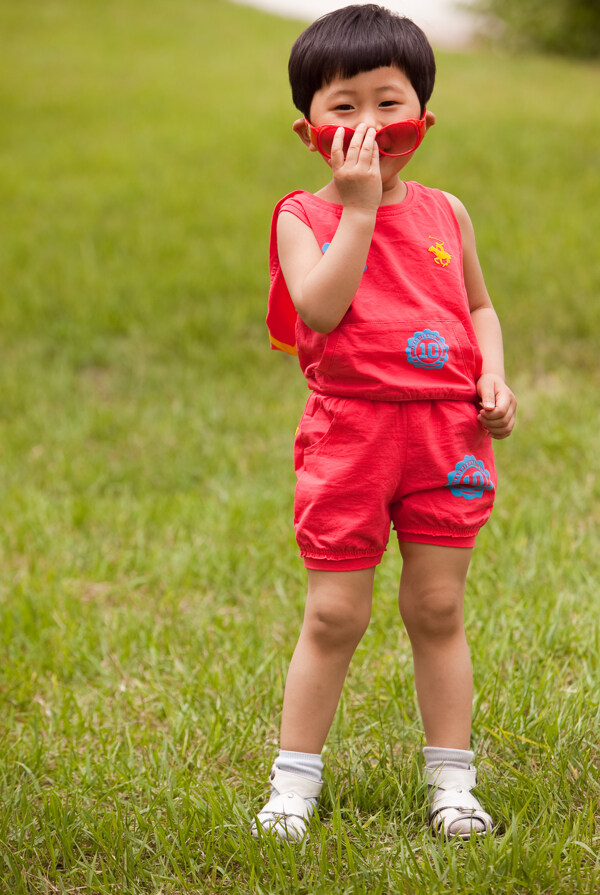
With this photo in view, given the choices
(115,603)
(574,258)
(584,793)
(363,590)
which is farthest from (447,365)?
(574,258)

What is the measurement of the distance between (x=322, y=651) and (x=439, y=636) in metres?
0.26

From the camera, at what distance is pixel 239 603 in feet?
11.0

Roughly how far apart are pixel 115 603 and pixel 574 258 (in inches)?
165

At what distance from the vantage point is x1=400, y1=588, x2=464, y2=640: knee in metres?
2.08

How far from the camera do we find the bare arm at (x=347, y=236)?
1.84m

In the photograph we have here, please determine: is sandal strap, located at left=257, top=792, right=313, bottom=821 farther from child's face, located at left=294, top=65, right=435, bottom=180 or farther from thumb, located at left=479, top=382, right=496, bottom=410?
child's face, located at left=294, top=65, right=435, bottom=180

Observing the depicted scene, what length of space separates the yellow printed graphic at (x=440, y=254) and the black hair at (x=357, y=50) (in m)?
0.27

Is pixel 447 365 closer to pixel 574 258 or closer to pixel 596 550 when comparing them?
pixel 596 550

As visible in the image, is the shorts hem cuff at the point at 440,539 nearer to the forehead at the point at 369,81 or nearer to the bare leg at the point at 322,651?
the bare leg at the point at 322,651

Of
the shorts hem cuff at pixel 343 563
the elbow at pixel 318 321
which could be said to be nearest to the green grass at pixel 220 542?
the shorts hem cuff at pixel 343 563

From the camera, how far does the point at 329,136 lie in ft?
6.25

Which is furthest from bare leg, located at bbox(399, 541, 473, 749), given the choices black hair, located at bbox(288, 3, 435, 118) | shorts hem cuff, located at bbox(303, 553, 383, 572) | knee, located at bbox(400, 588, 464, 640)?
black hair, located at bbox(288, 3, 435, 118)

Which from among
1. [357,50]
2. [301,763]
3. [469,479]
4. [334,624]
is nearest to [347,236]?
[357,50]

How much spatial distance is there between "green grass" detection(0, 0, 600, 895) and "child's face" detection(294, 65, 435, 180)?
53.8 inches
